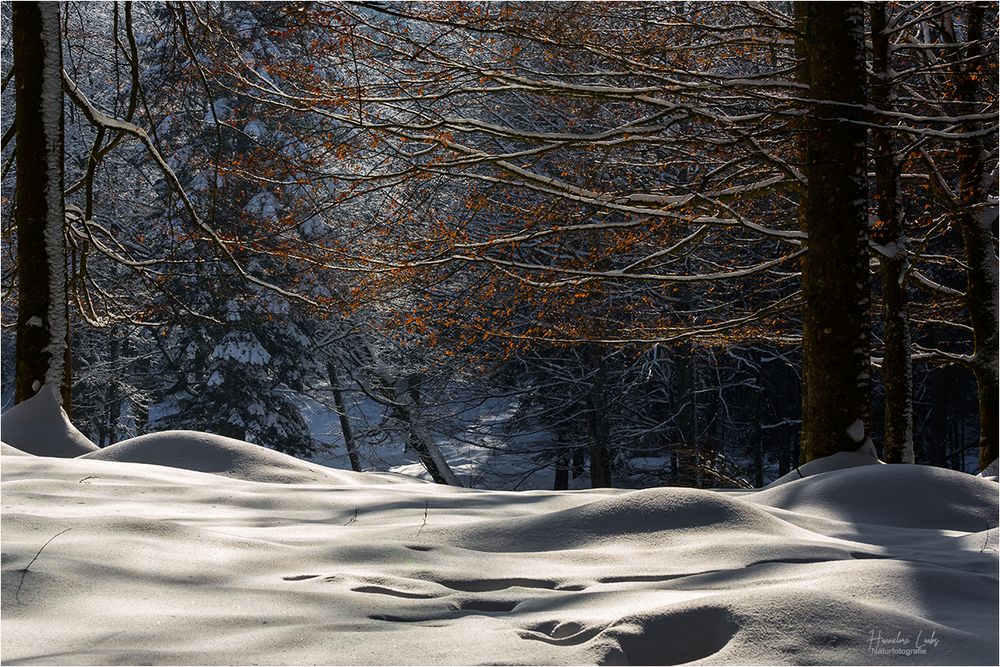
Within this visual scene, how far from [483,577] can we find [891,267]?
284 inches

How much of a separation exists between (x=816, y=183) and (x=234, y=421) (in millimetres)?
17524

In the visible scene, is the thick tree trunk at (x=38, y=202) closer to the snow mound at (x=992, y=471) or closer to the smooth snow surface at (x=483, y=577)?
the smooth snow surface at (x=483, y=577)

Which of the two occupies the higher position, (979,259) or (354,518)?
(979,259)

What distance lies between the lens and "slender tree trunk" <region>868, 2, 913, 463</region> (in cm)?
861

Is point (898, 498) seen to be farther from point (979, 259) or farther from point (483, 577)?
point (979, 259)

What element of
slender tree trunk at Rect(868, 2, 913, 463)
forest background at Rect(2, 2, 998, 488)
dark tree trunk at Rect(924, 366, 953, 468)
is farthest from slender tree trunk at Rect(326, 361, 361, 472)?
slender tree trunk at Rect(868, 2, 913, 463)

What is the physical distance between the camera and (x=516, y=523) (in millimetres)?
3529

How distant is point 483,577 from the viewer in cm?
283

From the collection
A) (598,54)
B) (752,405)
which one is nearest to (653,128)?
(598,54)

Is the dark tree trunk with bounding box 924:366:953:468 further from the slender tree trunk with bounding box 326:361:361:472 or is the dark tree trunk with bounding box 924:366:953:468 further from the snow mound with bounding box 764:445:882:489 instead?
the snow mound with bounding box 764:445:882:489

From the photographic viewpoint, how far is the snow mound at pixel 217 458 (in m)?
5.27

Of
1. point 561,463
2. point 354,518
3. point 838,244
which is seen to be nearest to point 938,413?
point 561,463

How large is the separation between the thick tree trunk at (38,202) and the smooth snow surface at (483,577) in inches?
138

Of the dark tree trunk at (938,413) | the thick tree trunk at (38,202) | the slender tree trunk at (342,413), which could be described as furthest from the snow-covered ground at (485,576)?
the dark tree trunk at (938,413)
